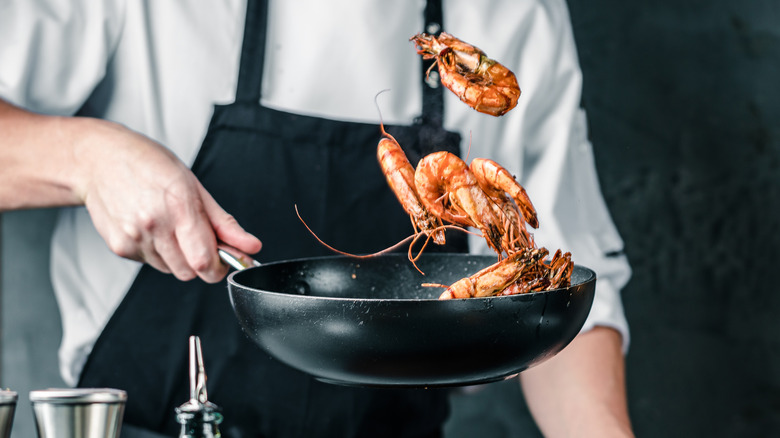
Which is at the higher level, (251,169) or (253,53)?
(253,53)

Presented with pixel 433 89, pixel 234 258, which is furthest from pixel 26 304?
pixel 433 89

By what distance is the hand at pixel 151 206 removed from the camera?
834mm

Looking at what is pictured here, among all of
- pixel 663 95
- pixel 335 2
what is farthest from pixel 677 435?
pixel 335 2

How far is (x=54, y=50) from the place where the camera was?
1030 mm

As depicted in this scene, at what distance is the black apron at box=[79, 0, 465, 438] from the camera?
3.61 ft

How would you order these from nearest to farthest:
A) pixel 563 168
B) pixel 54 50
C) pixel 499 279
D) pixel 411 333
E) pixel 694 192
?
pixel 411 333, pixel 499 279, pixel 54 50, pixel 563 168, pixel 694 192

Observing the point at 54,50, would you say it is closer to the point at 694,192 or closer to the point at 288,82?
the point at 288,82

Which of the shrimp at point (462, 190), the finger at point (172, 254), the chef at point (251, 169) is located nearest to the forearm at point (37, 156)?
the chef at point (251, 169)

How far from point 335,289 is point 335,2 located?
0.56 meters

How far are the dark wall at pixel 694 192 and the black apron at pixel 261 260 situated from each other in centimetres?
71

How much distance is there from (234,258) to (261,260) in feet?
0.98

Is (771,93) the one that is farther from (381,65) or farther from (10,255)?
(10,255)

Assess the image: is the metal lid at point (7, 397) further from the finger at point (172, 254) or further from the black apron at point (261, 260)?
the black apron at point (261, 260)

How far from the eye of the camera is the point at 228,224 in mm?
854
